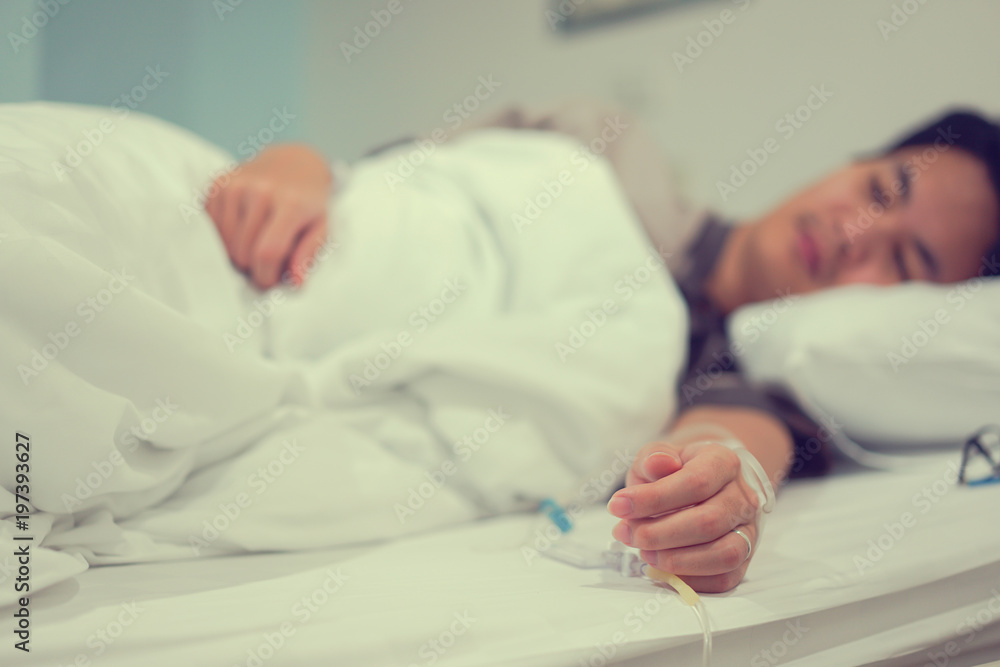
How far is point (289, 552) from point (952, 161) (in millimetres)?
1037

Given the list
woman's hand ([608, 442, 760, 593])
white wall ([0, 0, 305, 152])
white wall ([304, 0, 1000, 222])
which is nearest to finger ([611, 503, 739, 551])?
woman's hand ([608, 442, 760, 593])

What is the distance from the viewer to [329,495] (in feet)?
1.70

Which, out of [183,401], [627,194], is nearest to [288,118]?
[627,194]

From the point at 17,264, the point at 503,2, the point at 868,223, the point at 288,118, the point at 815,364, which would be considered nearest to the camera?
the point at 17,264

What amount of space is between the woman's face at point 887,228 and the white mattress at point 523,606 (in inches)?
18.1

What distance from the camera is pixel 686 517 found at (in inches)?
17.2

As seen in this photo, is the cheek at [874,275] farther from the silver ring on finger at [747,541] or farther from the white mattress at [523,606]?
the silver ring on finger at [747,541]

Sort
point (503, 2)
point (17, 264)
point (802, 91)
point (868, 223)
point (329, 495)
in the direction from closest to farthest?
point (17, 264), point (329, 495), point (868, 223), point (802, 91), point (503, 2)

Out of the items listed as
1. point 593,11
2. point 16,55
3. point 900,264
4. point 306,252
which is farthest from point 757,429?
point 16,55

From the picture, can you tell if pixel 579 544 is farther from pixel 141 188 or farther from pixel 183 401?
pixel 141 188

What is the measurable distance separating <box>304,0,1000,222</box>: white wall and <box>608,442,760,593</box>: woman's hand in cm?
102

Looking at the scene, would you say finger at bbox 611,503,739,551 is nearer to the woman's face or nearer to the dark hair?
the woman's face

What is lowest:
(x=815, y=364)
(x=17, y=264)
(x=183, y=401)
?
(x=815, y=364)

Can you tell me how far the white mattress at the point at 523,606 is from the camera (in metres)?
0.36
